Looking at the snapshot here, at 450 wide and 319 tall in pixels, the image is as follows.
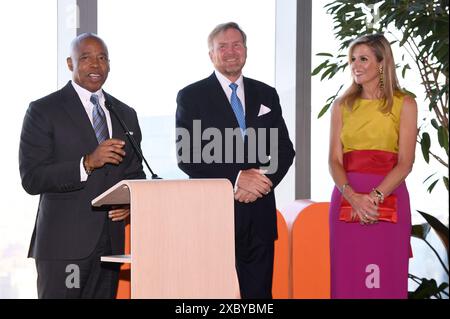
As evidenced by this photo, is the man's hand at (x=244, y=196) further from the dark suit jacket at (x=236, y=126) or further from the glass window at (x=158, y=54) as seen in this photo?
the glass window at (x=158, y=54)

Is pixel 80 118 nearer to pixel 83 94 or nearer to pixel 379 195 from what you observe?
pixel 83 94

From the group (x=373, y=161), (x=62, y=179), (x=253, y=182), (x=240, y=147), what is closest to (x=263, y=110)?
(x=240, y=147)

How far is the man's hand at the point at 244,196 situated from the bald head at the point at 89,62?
0.89m

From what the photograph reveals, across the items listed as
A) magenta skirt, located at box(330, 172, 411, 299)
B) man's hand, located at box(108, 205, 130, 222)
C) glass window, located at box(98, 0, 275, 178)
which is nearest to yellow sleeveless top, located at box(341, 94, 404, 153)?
magenta skirt, located at box(330, 172, 411, 299)

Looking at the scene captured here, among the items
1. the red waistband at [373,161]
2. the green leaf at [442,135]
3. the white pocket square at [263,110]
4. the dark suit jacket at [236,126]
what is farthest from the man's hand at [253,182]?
the green leaf at [442,135]

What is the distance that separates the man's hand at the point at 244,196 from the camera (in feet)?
13.1

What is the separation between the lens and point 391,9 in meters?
5.39

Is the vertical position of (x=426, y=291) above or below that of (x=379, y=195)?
below

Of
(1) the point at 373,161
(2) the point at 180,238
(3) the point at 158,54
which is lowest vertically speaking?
(2) the point at 180,238

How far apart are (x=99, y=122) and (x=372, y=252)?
155cm

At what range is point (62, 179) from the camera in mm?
3768

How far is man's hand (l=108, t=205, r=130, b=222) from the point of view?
12.7 feet
